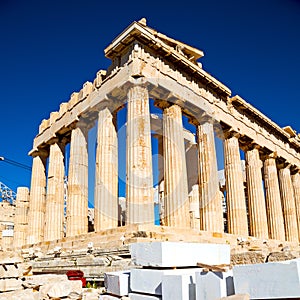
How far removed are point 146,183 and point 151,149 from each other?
1.85 metres

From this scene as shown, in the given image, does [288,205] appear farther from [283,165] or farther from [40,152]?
[40,152]

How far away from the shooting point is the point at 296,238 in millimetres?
28766

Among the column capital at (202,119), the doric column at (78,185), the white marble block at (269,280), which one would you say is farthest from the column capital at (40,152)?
the white marble block at (269,280)

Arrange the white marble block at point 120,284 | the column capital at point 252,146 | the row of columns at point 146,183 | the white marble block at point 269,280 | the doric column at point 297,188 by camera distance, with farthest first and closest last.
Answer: the doric column at point 297,188 → the column capital at point 252,146 → the row of columns at point 146,183 → the white marble block at point 120,284 → the white marble block at point 269,280

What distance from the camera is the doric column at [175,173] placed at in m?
17.3

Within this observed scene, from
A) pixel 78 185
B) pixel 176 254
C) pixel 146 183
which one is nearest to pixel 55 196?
pixel 78 185

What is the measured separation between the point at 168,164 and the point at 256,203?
31.4 feet

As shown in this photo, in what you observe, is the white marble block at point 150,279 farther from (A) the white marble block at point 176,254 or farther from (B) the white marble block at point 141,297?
(A) the white marble block at point 176,254

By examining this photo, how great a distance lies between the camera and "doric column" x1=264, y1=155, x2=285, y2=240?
2644 cm

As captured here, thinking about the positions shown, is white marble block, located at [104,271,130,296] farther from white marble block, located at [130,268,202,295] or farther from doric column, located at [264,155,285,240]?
doric column, located at [264,155,285,240]

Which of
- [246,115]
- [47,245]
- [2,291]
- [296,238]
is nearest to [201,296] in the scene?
[2,291]

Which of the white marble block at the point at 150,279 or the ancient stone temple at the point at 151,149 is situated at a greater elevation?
the ancient stone temple at the point at 151,149

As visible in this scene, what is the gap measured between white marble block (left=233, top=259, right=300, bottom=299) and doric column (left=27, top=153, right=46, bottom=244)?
22.7 metres

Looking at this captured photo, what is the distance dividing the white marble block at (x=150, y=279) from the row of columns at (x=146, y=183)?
8581 mm
